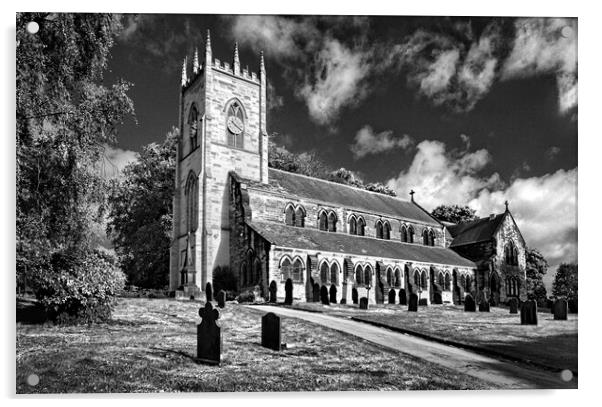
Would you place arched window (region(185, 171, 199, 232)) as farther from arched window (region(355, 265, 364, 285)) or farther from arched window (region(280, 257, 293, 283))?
arched window (region(355, 265, 364, 285))

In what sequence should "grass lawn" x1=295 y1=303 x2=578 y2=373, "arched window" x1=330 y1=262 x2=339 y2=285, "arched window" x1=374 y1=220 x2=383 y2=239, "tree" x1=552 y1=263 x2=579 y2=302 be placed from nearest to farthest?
"grass lawn" x1=295 y1=303 x2=578 y2=373, "tree" x1=552 y1=263 x2=579 y2=302, "arched window" x1=330 y1=262 x2=339 y2=285, "arched window" x1=374 y1=220 x2=383 y2=239

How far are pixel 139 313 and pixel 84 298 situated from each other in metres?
2.20

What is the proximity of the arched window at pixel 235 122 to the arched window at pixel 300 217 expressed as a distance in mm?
4958

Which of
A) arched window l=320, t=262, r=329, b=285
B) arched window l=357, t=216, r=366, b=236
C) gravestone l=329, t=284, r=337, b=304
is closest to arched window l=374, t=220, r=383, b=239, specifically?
arched window l=357, t=216, r=366, b=236

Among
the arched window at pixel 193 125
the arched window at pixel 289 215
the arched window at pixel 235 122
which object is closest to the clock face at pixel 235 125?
the arched window at pixel 235 122

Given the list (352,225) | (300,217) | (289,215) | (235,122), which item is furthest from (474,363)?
(352,225)

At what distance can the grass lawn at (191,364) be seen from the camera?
8.56 m

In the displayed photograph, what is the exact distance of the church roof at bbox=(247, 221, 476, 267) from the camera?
2345cm

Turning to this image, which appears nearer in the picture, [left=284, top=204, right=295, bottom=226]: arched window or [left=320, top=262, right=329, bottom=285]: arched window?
[left=320, top=262, right=329, bottom=285]: arched window

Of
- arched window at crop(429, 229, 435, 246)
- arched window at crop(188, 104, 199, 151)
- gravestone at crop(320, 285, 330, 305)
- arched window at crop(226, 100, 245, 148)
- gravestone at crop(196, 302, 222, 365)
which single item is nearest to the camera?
gravestone at crop(196, 302, 222, 365)

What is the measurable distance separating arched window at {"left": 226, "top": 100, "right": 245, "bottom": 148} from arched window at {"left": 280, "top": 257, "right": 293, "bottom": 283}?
17.7 feet

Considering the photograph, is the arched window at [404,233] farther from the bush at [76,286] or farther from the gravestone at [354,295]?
the bush at [76,286]

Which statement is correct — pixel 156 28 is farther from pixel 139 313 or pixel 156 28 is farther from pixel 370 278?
pixel 370 278
